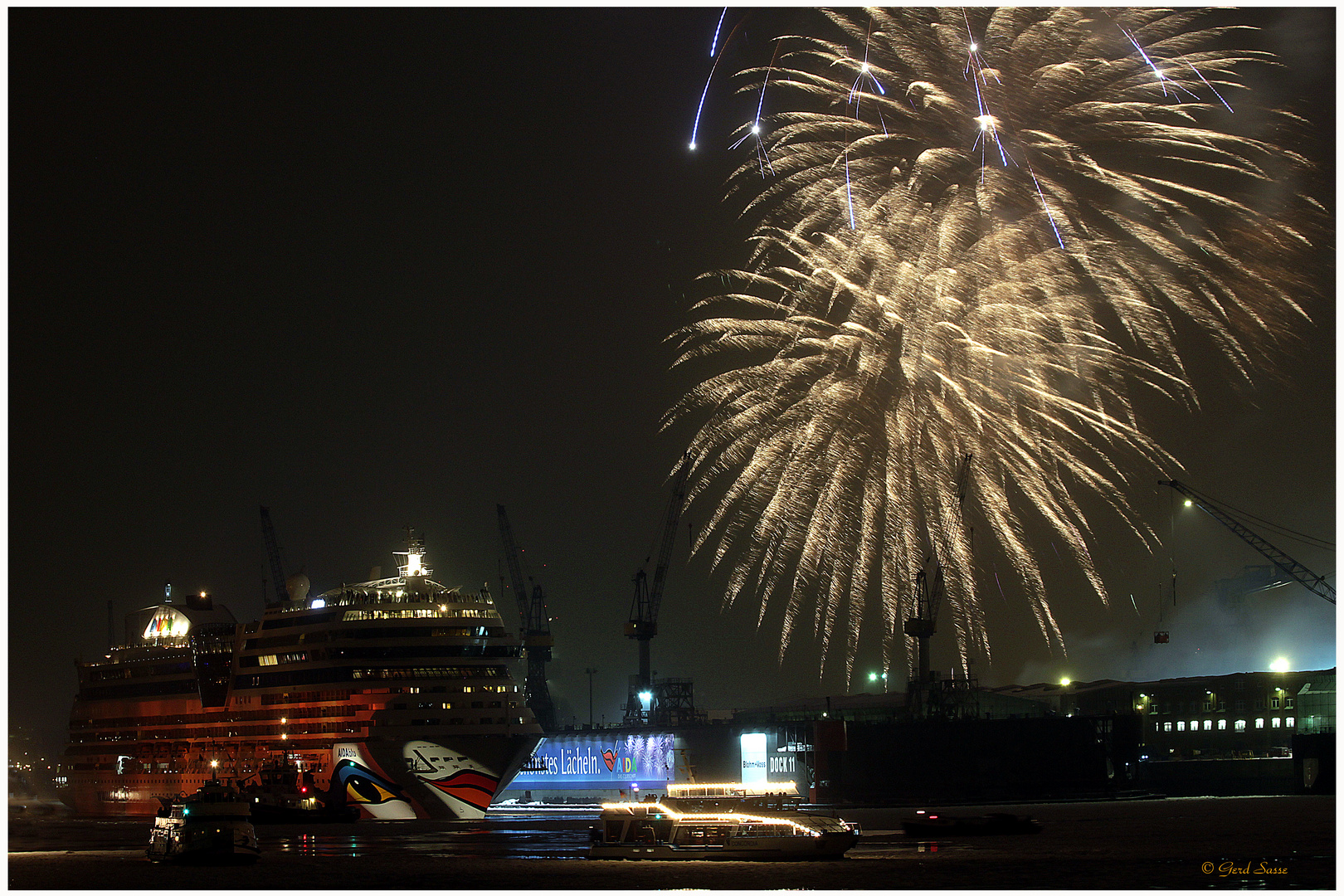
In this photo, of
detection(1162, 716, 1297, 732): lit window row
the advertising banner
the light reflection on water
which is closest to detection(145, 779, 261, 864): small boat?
the light reflection on water

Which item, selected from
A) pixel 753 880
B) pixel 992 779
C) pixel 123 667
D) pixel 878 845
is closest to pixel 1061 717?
pixel 992 779

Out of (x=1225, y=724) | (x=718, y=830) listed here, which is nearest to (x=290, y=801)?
(x=718, y=830)

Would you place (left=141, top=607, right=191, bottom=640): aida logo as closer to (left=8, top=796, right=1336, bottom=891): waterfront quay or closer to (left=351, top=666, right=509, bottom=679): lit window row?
(left=351, top=666, right=509, bottom=679): lit window row

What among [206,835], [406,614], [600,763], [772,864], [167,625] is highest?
[406,614]

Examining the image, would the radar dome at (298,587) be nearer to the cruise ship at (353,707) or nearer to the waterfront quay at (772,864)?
the cruise ship at (353,707)

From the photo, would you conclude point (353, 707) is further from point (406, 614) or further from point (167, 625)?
point (167, 625)

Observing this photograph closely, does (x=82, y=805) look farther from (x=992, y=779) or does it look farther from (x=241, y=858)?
(x=992, y=779)
